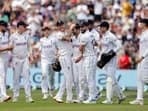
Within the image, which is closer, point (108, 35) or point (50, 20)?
point (108, 35)

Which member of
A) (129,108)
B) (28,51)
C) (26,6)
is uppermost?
(26,6)

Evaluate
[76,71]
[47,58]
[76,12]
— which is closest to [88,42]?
[76,71]

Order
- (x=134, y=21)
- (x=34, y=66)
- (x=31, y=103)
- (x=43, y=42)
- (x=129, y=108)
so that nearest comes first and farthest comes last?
1. (x=129, y=108)
2. (x=31, y=103)
3. (x=43, y=42)
4. (x=34, y=66)
5. (x=134, y=21)

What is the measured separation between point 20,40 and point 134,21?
583 inches

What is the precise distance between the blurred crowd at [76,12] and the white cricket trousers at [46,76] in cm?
893

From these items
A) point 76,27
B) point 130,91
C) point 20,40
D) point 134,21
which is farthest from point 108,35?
point 134,21

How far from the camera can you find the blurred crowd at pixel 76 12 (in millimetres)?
36969

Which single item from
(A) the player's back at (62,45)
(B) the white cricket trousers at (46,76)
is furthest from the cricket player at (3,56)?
(B) the white cricket trousers at (46,76)

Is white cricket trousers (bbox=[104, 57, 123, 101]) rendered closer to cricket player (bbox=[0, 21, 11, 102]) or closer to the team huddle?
the team huddle

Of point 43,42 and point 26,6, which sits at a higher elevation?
point 26,6

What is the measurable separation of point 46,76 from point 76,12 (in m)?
11.7

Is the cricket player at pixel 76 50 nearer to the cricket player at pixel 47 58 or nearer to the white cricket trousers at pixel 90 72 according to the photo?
the white cricket trousers at pixel 90 72

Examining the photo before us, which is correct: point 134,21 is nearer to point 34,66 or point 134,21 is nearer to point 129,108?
point 34,66

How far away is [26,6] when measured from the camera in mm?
39062
